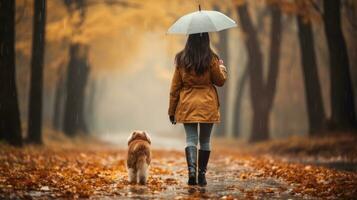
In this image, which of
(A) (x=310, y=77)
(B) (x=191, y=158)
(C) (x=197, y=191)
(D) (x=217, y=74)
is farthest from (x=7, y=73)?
(A) (x=310, y=77)

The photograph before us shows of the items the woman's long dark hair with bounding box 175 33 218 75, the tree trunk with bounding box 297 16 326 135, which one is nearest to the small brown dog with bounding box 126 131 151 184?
the woman's long dark hair with bounding box 175 33 218 75

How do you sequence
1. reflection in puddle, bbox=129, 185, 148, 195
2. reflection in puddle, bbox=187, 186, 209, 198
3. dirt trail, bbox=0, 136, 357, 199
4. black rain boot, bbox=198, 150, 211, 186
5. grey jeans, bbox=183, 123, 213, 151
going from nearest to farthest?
dirt trail, bbox=0, 136, 357, 199 < reflection in puddle, bbox=187, 186, 209, 198 < reflection in puddle, bbox=129, 185, 148, 195 < grey jeans, bbox=183, 123, 213, 151 < black rain boot, bbox=198, 150, 211, 186

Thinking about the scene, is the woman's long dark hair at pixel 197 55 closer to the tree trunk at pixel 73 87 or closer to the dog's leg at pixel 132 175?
the dog's leg at pixel 132 175

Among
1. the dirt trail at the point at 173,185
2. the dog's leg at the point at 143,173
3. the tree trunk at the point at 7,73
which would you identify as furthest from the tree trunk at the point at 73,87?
the dog's leg at the point at 143,173

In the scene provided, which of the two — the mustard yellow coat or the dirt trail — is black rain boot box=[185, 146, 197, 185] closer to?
the dirt trail

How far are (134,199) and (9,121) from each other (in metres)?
8.55

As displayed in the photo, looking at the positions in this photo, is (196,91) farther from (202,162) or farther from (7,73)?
(7,73)

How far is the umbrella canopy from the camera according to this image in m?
8.41

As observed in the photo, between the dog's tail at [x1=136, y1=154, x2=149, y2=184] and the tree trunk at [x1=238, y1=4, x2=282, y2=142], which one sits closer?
the dog's tail at [x1=136, y1=154, x2=149, y2=184]

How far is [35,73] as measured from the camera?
1859 cm

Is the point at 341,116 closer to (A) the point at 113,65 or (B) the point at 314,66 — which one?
(B) the point at 314,66

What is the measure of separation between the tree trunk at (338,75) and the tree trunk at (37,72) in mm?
8538

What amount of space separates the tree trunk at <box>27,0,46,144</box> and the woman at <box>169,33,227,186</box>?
35.3 ft

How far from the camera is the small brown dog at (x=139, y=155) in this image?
853 centimetres
